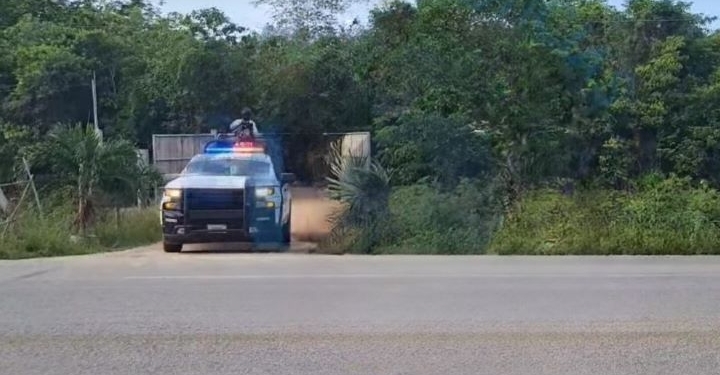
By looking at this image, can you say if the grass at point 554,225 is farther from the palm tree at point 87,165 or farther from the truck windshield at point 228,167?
the palm tree at point 87,165

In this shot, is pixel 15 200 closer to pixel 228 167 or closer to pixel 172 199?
pixel 172 199

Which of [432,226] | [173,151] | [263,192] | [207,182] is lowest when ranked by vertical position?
[432,226]

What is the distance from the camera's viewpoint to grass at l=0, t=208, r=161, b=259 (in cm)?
1622

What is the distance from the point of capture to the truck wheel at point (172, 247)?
1661 cm

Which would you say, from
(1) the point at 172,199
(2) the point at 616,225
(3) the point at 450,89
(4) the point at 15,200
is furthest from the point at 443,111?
(4) the point at 15,200

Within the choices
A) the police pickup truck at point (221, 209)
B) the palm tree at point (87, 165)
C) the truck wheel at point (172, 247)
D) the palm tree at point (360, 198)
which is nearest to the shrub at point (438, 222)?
the palm tree at point (360, 198)

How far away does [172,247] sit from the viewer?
54.9 feet

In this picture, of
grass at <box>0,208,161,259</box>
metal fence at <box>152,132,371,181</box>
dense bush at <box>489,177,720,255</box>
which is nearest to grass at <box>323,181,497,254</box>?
dense bush at <box>489,177,720,255</box>

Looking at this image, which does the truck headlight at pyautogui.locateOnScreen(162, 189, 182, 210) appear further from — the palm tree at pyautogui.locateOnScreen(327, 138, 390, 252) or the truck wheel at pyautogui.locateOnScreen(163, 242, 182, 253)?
the palm tree at pyautogui.locateOnScreen(327, 138, 390, 252)

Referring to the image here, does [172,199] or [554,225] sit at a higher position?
[172,199]

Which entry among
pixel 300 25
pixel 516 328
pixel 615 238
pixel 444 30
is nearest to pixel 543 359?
pixel 516 328

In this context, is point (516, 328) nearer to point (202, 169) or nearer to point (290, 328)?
point (290, 328)

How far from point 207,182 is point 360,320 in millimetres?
8258

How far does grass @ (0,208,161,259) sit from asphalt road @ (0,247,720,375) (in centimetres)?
271
